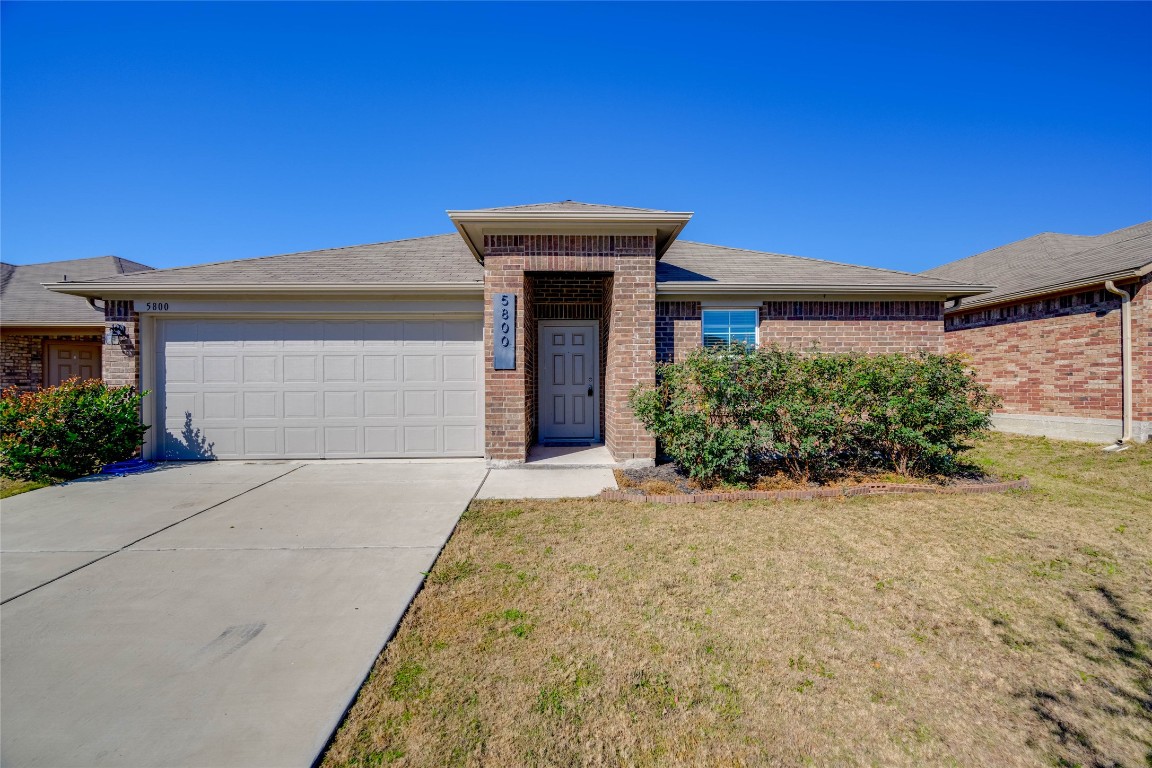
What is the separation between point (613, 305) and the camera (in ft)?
23.9

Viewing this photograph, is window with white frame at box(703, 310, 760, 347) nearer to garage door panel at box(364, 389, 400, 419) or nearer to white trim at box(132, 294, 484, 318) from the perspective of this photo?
white trim at box(132, 294, 484, 318)

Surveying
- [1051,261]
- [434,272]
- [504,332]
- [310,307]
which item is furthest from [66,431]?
[1051,261]

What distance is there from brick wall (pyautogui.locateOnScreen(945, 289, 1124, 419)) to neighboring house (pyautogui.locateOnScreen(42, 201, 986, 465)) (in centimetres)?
316

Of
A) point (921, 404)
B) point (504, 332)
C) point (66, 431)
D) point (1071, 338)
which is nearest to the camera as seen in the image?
point (921, 404)

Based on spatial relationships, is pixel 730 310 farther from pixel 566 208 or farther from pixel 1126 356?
pixel 1126 356

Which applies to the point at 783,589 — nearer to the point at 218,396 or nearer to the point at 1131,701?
the point at 1131,701

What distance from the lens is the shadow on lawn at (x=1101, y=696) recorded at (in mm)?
2018

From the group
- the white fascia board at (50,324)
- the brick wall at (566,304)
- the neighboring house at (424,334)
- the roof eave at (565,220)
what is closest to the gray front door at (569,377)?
the brick wall at (566,304)

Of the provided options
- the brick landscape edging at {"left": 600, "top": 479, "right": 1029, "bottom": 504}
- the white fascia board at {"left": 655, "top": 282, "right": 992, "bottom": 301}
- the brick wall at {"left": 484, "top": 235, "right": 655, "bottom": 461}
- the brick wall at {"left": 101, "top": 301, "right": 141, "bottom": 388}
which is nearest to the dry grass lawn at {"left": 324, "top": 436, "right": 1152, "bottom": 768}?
the brick landscape edging at {"left": 600, "top": 479, "right": 1029, "bottom": 504}

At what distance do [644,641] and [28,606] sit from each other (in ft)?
13.5

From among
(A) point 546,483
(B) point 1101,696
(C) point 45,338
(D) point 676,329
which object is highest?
(C) point 45,338

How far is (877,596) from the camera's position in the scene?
10.7ft

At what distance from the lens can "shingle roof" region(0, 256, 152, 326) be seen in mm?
10633

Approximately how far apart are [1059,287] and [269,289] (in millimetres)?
14708
